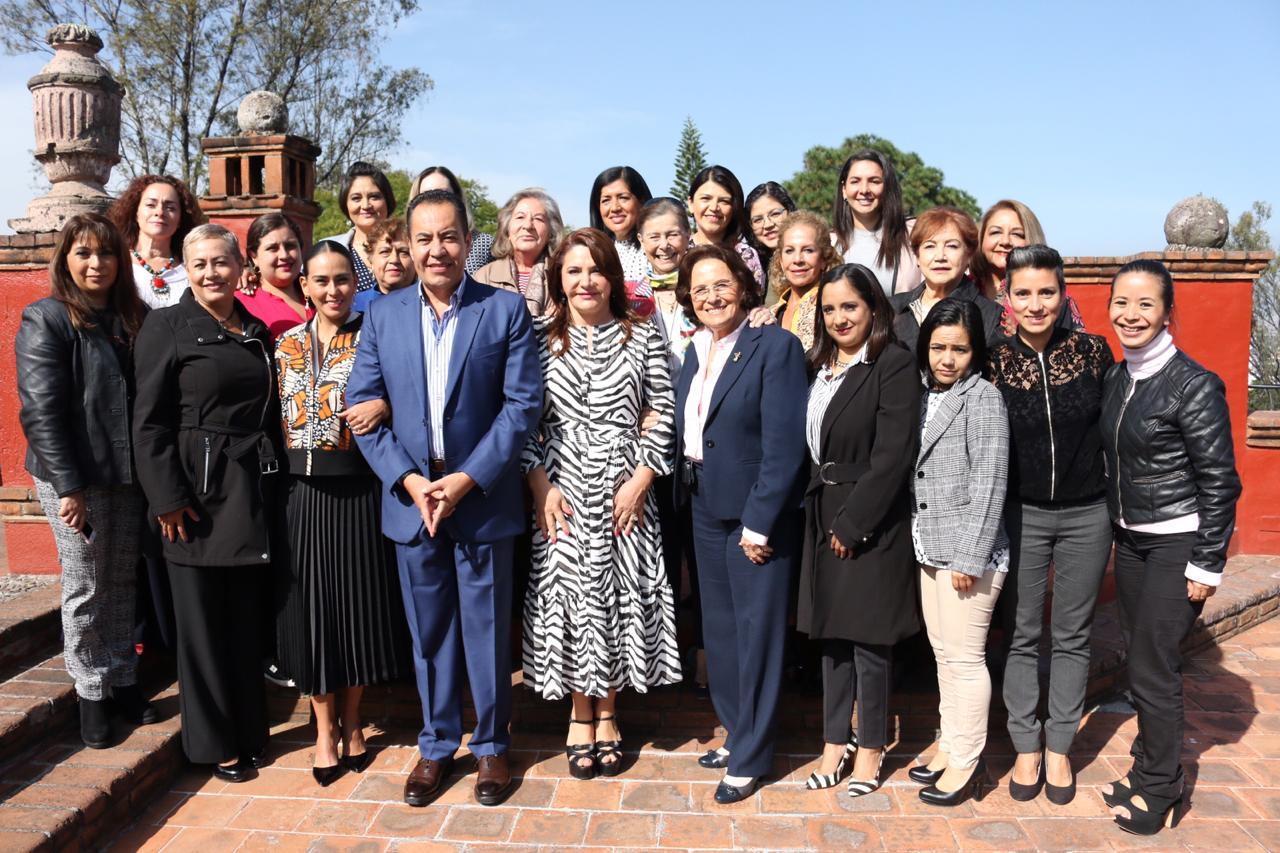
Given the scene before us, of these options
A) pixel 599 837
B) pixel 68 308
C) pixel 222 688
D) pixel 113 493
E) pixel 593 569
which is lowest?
pixel 599 837

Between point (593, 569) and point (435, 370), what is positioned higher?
point (435, 370)

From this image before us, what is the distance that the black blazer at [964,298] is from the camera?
3629 mm

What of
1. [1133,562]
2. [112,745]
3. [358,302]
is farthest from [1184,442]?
[112,745]

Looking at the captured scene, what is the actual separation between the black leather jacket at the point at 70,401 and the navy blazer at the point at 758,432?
2.14m

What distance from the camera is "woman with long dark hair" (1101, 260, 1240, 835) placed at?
306cm

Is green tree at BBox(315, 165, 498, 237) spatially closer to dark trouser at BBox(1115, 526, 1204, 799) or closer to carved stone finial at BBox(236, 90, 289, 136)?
carved stone finial at BBox(236, 90, 289, 136)

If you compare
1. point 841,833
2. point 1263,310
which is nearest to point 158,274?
point 841,833

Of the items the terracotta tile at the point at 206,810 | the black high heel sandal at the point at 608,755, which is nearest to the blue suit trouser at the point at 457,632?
the black high heel sandal at the point at 608,755

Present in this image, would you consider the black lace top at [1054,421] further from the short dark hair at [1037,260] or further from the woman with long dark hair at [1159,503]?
the short dark hair at [1037,260]

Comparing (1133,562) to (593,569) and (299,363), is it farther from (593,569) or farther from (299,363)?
(299,363)

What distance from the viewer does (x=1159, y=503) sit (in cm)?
314

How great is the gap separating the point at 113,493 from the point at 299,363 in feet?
2.73

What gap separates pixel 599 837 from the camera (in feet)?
10.6

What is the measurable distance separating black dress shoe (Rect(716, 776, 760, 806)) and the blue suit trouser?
0.81m
